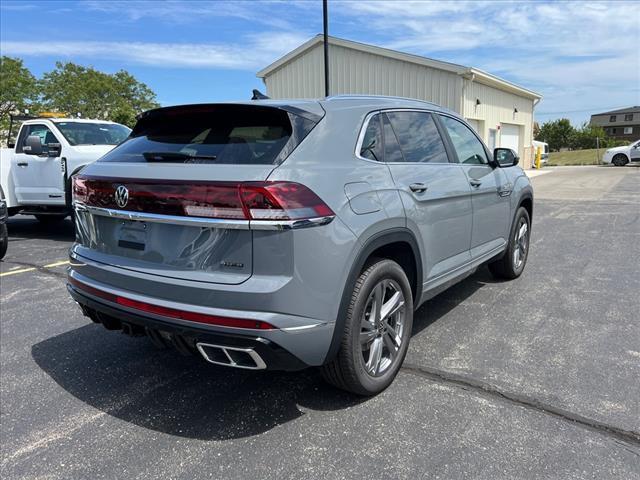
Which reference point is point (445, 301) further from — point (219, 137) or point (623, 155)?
point (623, 155)

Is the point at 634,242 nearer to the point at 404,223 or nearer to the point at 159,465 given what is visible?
the point at 404,223

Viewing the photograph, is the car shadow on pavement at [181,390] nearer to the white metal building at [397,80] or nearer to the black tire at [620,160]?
the white metal building at [397,80]

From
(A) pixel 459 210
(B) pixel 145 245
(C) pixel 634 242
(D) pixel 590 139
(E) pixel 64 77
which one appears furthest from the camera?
(D) pixel 590 139

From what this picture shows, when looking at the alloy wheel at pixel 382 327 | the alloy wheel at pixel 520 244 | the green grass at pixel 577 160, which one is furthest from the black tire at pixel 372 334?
the green grass at pixel 577 160

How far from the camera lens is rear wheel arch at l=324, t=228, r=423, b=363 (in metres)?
2.54

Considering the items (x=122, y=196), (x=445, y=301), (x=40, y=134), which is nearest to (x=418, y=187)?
(x=122, y=196)

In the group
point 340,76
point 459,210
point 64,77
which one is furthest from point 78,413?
point 64,77

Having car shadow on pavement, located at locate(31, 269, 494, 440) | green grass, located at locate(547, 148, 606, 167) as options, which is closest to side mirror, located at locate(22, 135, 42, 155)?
car shadow on pavement, located at locate(31, 269, 494, 440)

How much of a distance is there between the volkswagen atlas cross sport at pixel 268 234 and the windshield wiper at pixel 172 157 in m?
0.01

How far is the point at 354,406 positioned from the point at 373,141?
1.57 metres

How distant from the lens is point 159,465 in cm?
237

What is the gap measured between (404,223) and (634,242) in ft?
20.5

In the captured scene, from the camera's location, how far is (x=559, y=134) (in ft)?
245

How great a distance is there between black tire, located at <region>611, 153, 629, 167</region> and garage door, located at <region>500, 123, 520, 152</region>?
9.00 metres
